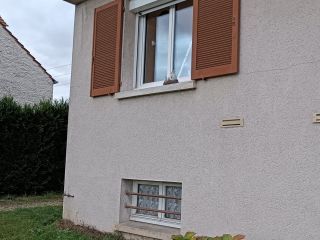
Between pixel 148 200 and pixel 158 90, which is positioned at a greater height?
pixel 158 90

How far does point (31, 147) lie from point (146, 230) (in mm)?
7415

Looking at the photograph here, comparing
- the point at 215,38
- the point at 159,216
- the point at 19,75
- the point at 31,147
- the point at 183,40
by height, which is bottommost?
the point at 159,216

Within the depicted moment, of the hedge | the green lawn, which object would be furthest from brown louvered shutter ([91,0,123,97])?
the hedge

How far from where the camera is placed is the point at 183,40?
6.11 meters

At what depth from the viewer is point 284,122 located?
173 inches

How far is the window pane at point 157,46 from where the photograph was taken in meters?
6.41

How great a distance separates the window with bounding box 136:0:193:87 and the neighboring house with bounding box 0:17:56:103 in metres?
15.0

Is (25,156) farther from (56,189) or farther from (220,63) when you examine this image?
(220,63)

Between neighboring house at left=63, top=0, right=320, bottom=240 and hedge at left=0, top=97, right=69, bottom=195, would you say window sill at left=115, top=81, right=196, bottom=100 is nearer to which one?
neighboring house at left=63, top=0, right=320, bottom=240

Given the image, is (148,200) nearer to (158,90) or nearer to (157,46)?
(158,90)

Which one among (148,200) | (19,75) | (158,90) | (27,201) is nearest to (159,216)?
(148,200)

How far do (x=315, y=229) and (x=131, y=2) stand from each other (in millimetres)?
4199

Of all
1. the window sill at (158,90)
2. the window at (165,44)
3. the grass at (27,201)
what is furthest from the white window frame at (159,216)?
the grass at (27,201)

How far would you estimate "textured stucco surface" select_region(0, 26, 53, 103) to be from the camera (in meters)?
20.5
